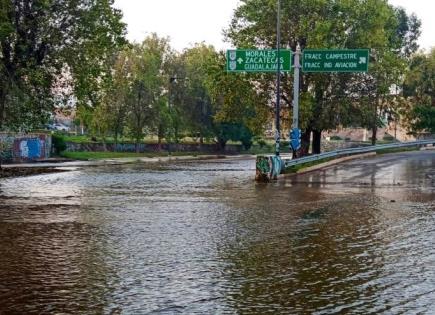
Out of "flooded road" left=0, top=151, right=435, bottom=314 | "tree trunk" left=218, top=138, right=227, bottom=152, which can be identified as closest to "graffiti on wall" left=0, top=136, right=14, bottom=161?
"flooded road" left=0, top=151, right=435, bottom=314

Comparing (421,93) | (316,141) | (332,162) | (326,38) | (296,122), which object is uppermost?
(326,38)

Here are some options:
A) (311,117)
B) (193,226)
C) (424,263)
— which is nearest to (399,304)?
(424,263)

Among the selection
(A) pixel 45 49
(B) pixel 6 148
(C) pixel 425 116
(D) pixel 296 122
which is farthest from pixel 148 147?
(D) pixel 296 122

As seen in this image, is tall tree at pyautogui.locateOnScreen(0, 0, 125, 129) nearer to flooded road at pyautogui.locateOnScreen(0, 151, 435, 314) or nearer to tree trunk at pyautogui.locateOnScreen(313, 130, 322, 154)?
flooded road at pyautogui.locateOnScreen(0, 151, 435, 314)

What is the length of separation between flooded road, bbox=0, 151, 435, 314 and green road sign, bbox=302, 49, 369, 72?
1450 centimetres

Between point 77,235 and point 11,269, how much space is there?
3162 millimetres

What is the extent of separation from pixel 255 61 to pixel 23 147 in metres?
20.6

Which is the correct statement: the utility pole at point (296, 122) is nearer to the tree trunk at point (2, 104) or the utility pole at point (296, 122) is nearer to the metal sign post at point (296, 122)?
the metal sign post at point (296, 122)

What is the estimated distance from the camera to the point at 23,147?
46.5 meters

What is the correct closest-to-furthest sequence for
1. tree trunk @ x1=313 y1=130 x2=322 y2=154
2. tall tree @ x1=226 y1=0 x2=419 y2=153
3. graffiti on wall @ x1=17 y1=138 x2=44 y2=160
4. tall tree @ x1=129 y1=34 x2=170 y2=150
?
tall tree @ x1=226 y1=0 x2=419 y2=153 → graffiti on wall @ x1=17 y1=138 x2=44 y2=160 → tree trunk @ x1=313 y1=130 x2=322 y2=154 → tall tree @ x1=129 y1=34 x2=170 y2=150

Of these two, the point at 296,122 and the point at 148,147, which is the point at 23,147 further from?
the point at 148,147

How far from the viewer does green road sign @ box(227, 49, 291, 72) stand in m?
35.0

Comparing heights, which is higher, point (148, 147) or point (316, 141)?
point (316, 141)

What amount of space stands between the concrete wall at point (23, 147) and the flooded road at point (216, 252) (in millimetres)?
24916
